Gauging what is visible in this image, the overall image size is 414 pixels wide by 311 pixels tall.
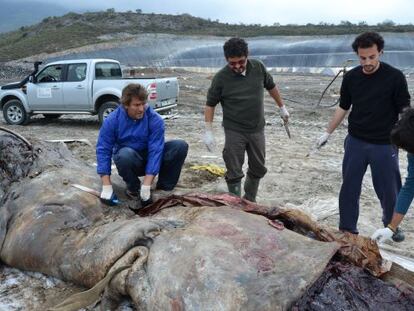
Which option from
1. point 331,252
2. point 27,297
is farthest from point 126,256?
point 331,252

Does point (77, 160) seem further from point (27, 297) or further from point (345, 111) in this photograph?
point (345, 111)

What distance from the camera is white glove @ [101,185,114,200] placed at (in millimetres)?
4410

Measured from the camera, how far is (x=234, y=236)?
308 centimetres

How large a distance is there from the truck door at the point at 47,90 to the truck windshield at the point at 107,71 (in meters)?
0.99

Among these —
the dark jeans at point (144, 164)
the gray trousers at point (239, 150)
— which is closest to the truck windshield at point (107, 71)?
the gray trousers at point (239, 150)

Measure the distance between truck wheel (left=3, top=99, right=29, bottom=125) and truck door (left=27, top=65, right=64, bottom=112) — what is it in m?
0.36

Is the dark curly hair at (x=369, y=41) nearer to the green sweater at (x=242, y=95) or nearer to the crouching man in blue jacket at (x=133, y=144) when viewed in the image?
the green sweater at (x=242, y=95)

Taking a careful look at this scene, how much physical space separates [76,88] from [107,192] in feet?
28.7

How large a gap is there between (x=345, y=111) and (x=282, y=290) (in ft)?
8.57

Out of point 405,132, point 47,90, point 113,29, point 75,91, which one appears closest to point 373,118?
point 405,132

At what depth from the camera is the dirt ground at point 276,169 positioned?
3830 mm

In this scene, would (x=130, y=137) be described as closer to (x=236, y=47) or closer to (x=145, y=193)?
(x=145, y=193)

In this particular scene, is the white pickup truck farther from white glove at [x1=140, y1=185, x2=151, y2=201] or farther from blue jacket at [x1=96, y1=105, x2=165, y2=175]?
white glove at [x1=140, y1=185, x2=151, y2=201]

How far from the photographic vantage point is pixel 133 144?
4820 millimetres
